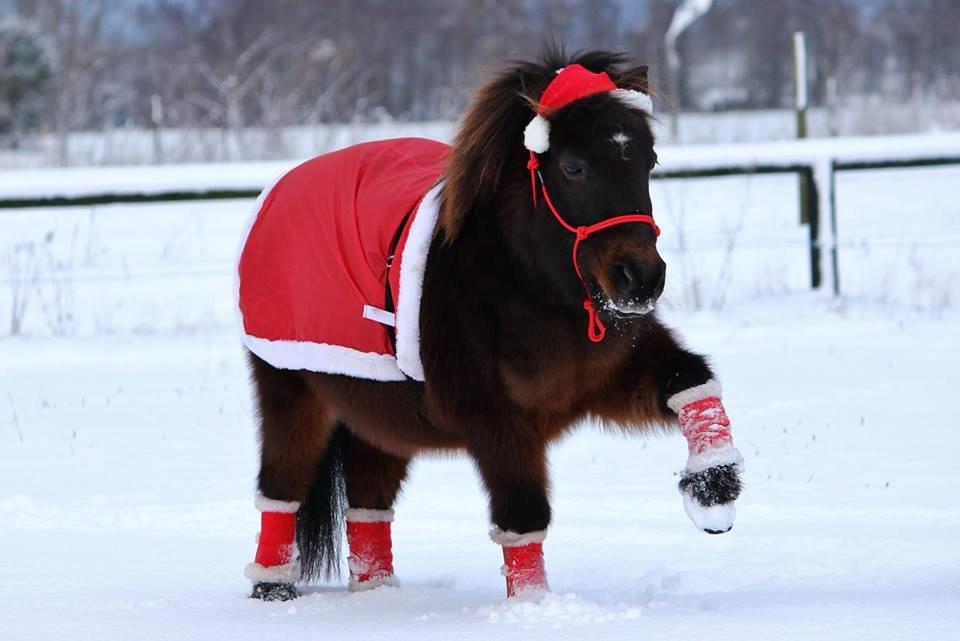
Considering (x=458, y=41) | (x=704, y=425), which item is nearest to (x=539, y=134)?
(x=704, y=425)

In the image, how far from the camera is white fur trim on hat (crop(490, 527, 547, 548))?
3.47 m

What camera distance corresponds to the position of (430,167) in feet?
13.6

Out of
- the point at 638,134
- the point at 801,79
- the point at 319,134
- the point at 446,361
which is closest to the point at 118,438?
the point at 446,361

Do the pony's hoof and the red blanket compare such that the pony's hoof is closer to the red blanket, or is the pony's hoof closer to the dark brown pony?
the dark brown pony

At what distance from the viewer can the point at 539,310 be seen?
3.39 meters

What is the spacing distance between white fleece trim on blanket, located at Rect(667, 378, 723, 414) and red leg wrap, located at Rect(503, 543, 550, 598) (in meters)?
0.50

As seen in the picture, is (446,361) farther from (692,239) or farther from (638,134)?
(692,239)

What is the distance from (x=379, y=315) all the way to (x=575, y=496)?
5.29ft

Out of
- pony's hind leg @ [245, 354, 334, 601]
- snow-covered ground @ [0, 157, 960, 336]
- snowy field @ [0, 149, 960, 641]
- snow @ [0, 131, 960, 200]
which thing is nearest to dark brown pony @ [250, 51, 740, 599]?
snowy field @ [0, 149, 960, 641]

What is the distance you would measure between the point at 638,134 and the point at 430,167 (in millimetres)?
978

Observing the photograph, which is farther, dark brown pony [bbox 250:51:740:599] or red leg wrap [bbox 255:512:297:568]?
red leg wrap [bbox 255:512:297:568]

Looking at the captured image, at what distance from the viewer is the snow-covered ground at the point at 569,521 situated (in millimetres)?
3428

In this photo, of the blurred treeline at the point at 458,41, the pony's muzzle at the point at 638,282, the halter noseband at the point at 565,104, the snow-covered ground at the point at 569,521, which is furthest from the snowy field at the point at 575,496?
the blurred treeline at the point at 458,41

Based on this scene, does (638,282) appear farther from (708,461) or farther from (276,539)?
(276,539)
